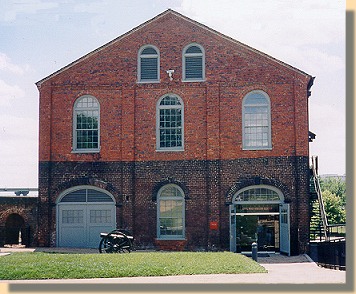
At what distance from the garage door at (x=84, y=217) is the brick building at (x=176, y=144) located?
0.04 m

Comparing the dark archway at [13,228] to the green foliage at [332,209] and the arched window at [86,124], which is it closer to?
the arched window at [86,124]

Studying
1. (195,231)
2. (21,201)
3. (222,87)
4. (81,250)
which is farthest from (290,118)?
(21,201)

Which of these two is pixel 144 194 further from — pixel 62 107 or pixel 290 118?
pixel 290 118

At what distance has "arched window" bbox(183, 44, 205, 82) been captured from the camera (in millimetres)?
25875

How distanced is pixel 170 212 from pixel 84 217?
143 inches

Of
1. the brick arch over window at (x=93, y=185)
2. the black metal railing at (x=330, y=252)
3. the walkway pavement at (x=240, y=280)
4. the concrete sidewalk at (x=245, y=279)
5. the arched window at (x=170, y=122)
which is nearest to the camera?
the walkway pavement at (x=240, y=280)

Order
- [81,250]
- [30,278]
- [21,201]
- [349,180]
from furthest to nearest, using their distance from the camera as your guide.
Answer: [21,201]
[81,250]
[30,278]
[349,180]

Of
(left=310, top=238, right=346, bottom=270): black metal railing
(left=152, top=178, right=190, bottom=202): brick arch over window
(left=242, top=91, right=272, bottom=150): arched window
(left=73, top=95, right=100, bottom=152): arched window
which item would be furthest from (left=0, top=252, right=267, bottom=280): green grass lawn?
(left=310, top=238, right=346, bottom=270): black metal railing

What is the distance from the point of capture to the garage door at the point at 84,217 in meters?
25.9

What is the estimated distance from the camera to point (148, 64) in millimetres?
26188

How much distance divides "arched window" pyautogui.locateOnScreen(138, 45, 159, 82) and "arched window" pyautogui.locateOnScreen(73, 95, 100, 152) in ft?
7.46

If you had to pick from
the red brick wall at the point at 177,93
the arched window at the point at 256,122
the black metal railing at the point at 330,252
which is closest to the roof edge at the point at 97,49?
the red brick wall at the point at 177,93

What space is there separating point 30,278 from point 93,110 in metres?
10.6

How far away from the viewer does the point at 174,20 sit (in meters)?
26.1
